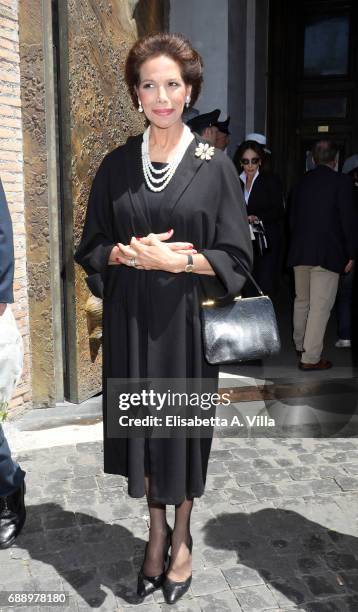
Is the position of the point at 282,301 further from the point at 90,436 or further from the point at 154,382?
the point at 154,382

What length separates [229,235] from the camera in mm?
2830

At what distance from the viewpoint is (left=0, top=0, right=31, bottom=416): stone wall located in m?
4.70

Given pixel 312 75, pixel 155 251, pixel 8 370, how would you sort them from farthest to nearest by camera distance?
pixel 312 75
pixel 8 370
pixel 155 251

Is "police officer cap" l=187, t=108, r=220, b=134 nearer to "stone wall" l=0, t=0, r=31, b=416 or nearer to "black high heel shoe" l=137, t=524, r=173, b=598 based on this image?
"stone wall" l=0, t=0, r=31, b=416

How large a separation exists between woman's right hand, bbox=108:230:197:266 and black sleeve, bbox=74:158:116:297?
6 cm

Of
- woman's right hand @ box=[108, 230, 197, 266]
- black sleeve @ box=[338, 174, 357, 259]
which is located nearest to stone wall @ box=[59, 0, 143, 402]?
black sleeve @ box=[338, 174, 357, 259]

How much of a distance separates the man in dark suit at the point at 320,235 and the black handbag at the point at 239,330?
3552 mm

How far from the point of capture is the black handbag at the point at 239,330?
2803 millimetres

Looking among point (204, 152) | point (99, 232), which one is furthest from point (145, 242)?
point (204, 152)

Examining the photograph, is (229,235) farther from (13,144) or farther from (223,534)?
(13,144)

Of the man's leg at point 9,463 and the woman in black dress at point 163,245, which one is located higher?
the woman in black dress at point 163,245

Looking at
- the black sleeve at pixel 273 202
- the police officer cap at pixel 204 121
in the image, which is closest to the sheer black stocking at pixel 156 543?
the black sleeve at pixel 273 202

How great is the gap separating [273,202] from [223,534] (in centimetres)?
401

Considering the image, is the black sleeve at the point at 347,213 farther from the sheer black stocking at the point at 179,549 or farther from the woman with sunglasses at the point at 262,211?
the sheer black stocking at the point at 179,549
